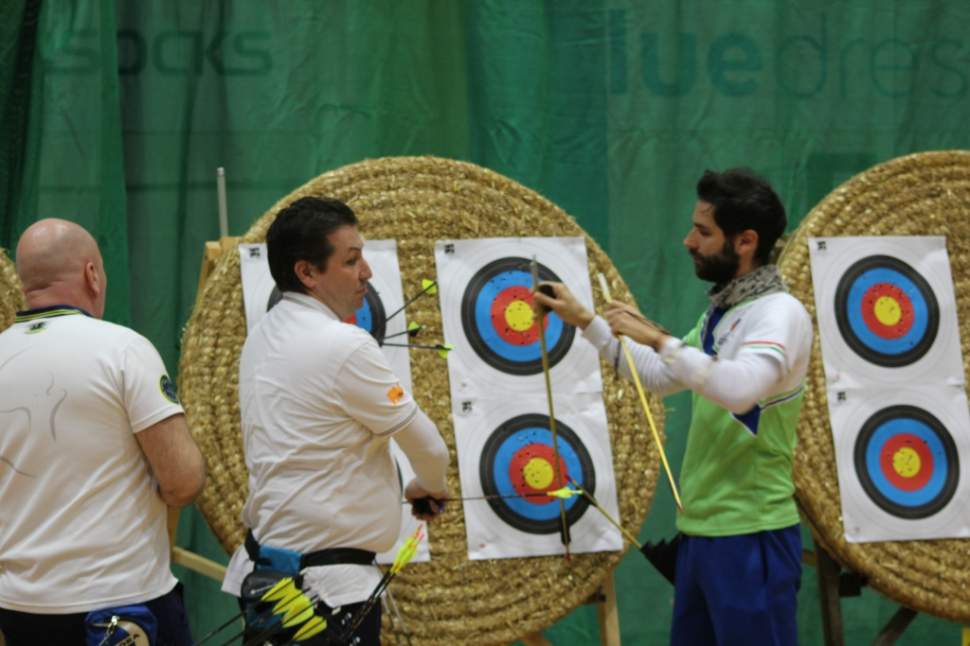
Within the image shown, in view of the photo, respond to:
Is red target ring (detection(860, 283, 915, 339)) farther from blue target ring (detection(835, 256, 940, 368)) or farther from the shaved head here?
the shaved head

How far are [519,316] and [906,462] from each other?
93cm

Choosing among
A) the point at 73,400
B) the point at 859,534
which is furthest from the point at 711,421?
the point at 73,400

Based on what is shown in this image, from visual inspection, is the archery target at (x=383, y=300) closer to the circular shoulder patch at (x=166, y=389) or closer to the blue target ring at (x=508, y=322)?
the blue target ring at (x=508, y=322)

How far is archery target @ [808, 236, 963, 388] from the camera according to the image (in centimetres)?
297

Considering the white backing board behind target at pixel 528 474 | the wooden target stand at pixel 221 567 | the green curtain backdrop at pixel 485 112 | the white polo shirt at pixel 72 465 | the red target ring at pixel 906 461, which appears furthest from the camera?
the green curtain backdrop at pixel 485 112

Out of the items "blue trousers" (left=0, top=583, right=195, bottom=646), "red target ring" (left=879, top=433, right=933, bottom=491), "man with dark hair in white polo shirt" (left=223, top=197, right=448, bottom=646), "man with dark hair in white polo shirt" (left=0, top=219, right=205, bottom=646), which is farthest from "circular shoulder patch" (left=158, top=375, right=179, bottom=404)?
"red target ring" (left=879, top=433, right=933, bottom=491)

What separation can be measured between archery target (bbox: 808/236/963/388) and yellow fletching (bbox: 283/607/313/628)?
4.94 feet

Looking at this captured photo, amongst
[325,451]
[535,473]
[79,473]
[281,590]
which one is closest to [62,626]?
[79,473]

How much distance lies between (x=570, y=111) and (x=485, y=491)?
117cm

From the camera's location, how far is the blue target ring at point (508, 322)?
111 inches

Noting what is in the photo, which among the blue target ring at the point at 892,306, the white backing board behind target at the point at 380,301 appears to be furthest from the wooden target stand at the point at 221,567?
the blue target ring at the point at 892,306

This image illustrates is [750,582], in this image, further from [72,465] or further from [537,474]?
[72,465]

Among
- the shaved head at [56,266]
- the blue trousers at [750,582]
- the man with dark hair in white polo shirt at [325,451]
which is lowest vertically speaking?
the blue trousers at [750,582]

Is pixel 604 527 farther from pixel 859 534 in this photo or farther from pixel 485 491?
→ pixel 859 534
